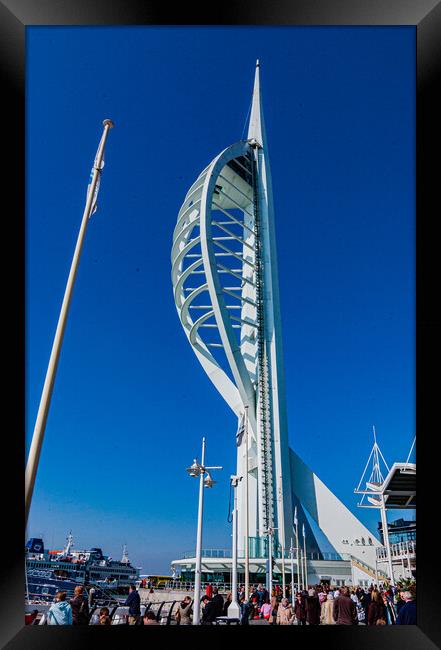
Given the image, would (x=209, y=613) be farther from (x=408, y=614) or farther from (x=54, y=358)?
(x=54, y=358)

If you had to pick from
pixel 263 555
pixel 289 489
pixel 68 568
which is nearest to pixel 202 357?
pixel 289 489

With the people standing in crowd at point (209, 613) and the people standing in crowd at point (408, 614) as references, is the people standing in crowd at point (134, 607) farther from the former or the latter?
the people standing in crowd at point (408, 614)

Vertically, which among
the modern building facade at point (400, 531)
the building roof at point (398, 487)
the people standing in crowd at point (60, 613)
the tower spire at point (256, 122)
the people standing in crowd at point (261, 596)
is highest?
the tower spire at point (256, 122)

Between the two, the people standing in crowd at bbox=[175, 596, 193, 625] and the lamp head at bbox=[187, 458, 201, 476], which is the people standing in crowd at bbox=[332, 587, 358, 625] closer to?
the people standing in crowd at bbox=[175, 596, 193, 625]

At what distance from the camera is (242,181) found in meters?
38.9

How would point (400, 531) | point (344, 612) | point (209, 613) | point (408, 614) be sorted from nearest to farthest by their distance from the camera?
point (408, 614), point (344, 612), point (209, 613), point (400, 531)

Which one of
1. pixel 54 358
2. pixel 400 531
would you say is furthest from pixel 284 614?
pixel 400 531
